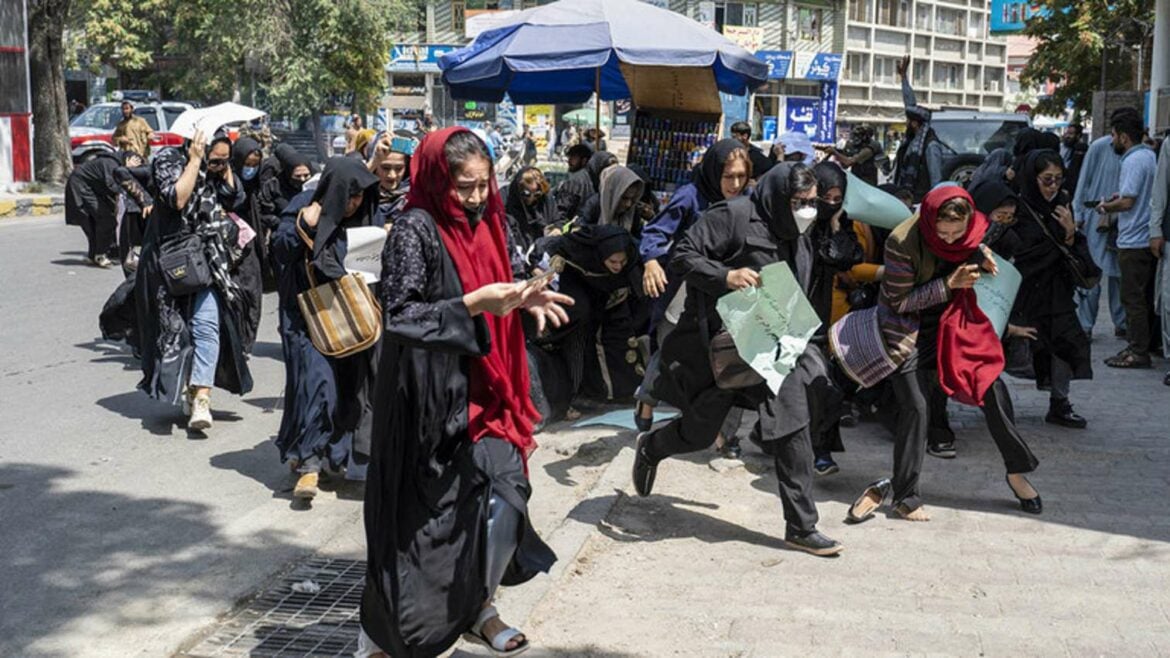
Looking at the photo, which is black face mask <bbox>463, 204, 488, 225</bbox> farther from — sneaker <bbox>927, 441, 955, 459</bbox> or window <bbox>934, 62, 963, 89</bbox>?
window <bbox>934, 62, 963, 89</bbox>

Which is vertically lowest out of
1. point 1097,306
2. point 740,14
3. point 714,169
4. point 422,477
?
point 1097,306

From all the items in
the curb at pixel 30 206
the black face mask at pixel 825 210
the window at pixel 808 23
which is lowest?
the curb at pixel 30 206

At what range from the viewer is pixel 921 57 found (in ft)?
269

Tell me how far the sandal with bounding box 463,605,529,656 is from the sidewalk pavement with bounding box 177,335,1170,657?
0.37 metres

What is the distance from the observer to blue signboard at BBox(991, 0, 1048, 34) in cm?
3231

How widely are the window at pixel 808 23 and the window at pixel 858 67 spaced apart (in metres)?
3.88

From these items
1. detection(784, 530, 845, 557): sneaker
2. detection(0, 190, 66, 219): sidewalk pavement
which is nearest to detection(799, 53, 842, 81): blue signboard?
detection(0, 190, 66, 219): sidewalk pavement

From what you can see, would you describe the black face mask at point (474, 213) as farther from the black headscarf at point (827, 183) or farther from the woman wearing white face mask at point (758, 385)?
the black headscarf at point (827, 183)

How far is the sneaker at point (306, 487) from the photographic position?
21.0 feet

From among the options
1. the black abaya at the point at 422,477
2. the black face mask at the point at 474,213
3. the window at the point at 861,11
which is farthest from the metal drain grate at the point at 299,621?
the window at the point at 861,11

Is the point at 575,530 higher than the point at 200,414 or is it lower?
lower

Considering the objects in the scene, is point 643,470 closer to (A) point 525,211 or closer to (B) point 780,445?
(B) point 780,445

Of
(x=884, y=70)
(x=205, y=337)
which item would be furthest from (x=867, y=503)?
(x=884, y=70)

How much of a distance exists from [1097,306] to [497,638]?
7.82 m
